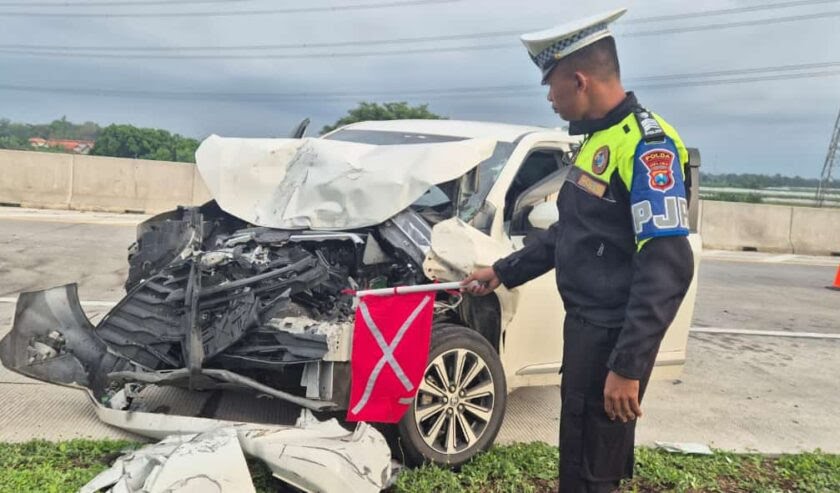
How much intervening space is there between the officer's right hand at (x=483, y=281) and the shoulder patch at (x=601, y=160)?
0.86 m

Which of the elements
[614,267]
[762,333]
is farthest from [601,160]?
[762,333]

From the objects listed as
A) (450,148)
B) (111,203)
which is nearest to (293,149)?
(450,148)

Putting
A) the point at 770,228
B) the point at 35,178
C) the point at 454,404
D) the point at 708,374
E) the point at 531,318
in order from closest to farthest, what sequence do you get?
the point at 454,404 < the point at 531,318 < the point at 708,374 < the point at 35,178 < the point at 770,228

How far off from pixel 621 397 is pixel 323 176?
2650 millimetres

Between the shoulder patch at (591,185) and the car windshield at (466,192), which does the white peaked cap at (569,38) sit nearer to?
the shoulder patch at (591,185)

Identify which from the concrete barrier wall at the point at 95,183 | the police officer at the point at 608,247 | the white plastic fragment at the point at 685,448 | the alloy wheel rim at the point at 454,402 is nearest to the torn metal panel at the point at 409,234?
the alloy wheel rim at the point at 454,402

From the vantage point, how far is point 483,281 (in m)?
3.16

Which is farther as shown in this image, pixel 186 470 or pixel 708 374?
pixel 708 374

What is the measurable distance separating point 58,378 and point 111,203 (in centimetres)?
1405

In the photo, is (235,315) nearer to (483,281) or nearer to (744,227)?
(483,281)

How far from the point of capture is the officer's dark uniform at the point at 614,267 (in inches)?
84.7

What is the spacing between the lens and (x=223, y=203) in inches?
176

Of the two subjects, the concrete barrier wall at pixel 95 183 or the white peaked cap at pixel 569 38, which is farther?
the concrete barrier wall at pixel 95 183

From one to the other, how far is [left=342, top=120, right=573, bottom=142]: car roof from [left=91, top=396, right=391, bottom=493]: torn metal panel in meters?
2.11
